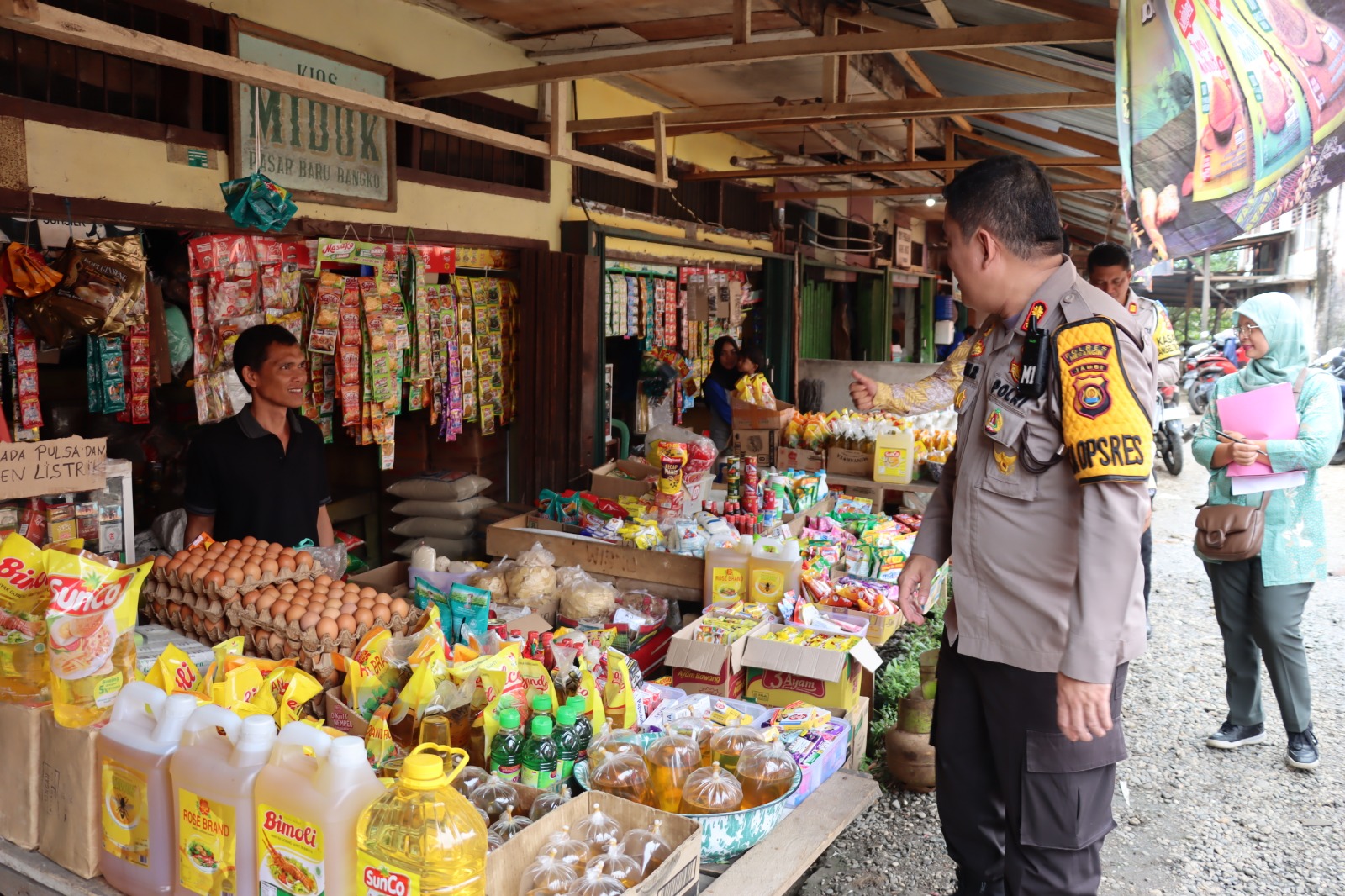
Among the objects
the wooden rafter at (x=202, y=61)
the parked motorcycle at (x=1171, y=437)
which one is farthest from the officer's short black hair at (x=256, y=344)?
the parked motorcycle at (x=1171, y=437)

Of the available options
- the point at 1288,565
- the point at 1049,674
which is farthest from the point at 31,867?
the point at 1288,565

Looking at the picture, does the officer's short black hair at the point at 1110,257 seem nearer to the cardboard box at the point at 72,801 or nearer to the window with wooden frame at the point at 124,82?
the window with wooden frame at the point at 124,82

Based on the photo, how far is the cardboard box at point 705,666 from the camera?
117 inches

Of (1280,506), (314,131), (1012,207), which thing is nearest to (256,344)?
(314,131)

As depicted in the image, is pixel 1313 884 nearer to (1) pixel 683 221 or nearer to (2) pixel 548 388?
(2) pixel 548 388

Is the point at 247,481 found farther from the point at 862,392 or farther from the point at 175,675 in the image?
the point at 862,392

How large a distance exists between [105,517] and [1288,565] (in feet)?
14.5

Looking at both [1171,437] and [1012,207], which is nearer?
[1012,207]

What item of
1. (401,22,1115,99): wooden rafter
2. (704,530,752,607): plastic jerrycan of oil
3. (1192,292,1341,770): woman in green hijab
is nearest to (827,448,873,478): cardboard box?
(1192,292,1341,770): woman in green hijab

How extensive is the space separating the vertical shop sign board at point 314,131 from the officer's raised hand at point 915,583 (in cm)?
301

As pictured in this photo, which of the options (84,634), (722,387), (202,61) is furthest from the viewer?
(722,387)

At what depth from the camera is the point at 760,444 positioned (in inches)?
241

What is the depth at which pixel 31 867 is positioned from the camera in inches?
72.7

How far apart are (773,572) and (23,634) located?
2396 millimetres
